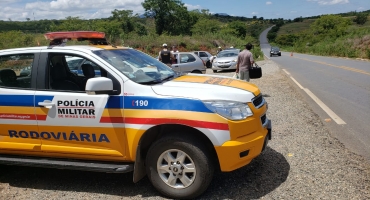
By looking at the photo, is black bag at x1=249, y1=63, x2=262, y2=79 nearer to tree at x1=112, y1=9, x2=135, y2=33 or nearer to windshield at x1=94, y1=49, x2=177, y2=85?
windshield at x1=94, y1=49, x2=177, y2=85

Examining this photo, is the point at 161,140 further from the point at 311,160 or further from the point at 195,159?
the point at 311,160

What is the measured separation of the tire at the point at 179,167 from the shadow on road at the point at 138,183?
262 millimetres

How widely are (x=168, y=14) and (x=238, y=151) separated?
83.9 meters

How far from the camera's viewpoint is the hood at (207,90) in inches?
144

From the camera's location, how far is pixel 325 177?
4109 millimetres

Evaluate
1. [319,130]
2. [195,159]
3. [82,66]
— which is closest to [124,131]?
[195,159]

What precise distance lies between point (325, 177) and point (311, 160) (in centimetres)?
60

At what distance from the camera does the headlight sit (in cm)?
354

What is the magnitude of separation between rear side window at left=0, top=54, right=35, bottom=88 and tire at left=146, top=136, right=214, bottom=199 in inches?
77.1

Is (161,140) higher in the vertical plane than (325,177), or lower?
higher

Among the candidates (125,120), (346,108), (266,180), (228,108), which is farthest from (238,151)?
(346,108)

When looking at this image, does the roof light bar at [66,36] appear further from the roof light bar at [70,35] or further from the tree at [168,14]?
the tree at [168,14]

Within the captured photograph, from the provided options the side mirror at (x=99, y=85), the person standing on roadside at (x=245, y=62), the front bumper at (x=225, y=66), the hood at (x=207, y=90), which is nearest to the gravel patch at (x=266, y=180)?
the hood at (x=207, y=90)

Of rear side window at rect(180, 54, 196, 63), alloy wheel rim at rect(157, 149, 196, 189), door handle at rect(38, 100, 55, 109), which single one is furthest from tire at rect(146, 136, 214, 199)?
rear side window at rect(180, 54, 196, 63)
